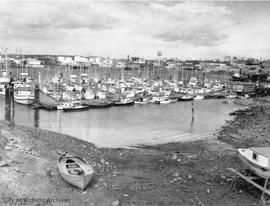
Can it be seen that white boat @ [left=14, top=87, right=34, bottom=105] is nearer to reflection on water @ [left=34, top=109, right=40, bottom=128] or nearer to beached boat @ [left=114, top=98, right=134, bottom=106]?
reflection on water @ [left=34, top=109, right=40, bottom=128]

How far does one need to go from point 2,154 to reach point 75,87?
226 feet

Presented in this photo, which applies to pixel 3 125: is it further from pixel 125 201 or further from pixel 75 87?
pixel 75 87

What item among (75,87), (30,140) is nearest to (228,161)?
(30,140)

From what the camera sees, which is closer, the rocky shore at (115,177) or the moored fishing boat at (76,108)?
the rocky shore at (115,177)

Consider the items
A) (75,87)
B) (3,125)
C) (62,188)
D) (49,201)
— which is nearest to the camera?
(49,201)

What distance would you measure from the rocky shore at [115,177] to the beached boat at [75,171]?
404 millimetres

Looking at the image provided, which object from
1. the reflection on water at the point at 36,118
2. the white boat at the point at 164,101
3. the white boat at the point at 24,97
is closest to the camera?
the reflection on water at the point at 36,118

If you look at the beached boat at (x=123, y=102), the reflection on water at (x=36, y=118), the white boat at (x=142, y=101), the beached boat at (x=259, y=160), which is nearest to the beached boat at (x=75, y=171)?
the beached boat at (x=259, y=160)

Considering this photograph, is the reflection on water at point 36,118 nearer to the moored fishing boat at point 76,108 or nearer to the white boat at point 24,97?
the moored fishing boat at point 76,108

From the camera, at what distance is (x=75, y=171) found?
742 inches

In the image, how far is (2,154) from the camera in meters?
20.2

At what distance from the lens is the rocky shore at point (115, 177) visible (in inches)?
668

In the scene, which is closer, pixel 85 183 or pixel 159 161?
pixel 85 183

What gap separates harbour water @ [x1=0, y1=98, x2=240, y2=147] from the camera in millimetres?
40763
